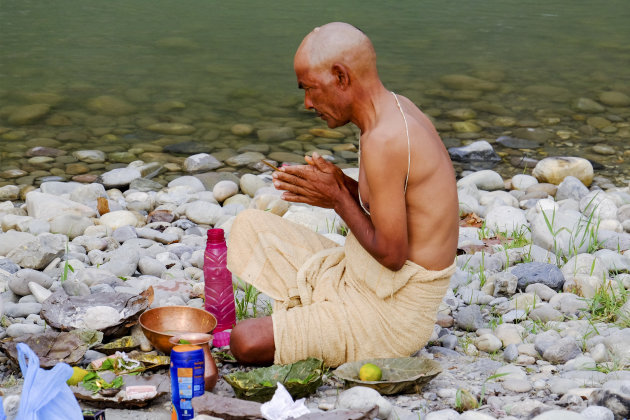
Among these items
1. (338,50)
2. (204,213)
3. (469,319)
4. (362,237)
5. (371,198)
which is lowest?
(204,213)

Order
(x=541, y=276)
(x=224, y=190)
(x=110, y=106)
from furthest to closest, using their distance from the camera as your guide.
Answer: (x=110, y=106) < (x=224, y=190) < (x=541, y=276)

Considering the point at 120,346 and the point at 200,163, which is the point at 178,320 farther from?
the point at 200,163

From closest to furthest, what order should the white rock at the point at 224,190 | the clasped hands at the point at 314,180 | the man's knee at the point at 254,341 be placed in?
the clasped hands at the point at 314,180
the man's knee at the point at 254,341
the white rock at the point at 224,190

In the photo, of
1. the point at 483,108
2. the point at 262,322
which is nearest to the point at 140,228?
the point at 262,322

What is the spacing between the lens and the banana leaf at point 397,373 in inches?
133

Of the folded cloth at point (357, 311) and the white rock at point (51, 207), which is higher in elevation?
the folded cloth at point (357, 311)

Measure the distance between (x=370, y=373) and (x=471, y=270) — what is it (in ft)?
5.47

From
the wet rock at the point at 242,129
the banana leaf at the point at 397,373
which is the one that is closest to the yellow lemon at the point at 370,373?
the banana leaf at the point at 397,373

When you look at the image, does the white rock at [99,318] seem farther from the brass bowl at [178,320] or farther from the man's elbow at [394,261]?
the man's elbow at [394,261]

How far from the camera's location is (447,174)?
11.7ft

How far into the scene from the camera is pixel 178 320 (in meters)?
3.99

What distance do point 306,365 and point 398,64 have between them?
9.37m

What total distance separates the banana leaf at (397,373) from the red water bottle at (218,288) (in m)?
0.86

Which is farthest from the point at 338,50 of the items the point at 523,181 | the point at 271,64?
the point at 271,64
